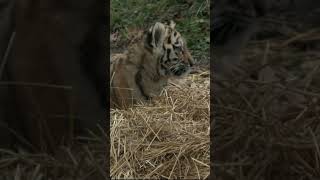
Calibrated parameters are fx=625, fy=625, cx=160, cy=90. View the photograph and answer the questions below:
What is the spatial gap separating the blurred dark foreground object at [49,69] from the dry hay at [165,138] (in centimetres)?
20

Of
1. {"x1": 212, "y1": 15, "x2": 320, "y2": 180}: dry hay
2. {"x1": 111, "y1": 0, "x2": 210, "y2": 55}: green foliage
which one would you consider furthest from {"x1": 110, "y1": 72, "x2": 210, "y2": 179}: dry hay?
{"x1": 111, "y1": 0, "x2": 210, "y2": 55}: green foliage

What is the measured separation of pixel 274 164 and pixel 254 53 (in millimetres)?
380

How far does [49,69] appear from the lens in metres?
1.32

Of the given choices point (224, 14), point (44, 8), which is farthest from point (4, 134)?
point (224, 14)

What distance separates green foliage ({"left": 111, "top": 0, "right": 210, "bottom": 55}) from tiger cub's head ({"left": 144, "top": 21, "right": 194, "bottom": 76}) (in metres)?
0.88

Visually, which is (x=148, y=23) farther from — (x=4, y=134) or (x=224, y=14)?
(x=4, y=134)

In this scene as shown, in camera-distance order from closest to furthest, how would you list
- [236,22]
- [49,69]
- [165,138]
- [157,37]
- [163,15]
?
[49,69], [165,138], [236,22], [157,37], [163,15]

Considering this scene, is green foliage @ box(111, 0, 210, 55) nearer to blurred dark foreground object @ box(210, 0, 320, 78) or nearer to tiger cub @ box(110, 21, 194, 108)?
tiger cub @ box(110, 21, 194, 108)

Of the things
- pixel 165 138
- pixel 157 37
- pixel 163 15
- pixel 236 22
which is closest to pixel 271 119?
pixel 165 138

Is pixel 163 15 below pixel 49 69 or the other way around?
the other way around

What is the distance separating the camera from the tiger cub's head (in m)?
2.41

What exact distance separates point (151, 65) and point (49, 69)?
1185 millimetres

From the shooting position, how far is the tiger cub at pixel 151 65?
2.39 meters

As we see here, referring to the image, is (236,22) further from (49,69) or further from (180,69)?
(49,69)
